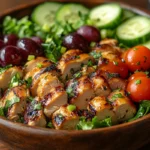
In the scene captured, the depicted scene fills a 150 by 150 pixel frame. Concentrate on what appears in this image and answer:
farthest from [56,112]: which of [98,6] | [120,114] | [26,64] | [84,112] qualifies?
[98,6]

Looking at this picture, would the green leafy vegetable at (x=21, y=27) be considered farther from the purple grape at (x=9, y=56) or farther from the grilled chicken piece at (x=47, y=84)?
the grilled chicken piece at (x=47, y=84)

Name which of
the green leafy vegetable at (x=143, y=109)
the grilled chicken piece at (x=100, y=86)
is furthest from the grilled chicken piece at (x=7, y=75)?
the green leafy vegetable at (x=143, y=109)

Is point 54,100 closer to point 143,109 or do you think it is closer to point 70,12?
point 143,109

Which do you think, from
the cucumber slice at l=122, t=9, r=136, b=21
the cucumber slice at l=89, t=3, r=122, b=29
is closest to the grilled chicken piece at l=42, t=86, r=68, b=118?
the cucumber slice at l=89, t=3, r=122, b=29

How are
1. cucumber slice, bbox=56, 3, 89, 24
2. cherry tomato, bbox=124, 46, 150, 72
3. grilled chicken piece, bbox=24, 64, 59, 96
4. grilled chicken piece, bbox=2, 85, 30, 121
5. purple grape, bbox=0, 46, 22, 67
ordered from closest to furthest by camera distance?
grilled chicken piece, bbox=2, 85, 30, 121 < grilled chicken piece, bbox=24, 64, 59, 96 < cherry tomato, bbox=124, 46, 150, 72 < purple grape, bbox=0, 46, 22, 67 < cucumber slice, bbox=56, 3, 89, 24

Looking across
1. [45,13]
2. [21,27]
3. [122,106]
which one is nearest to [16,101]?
[122,106]

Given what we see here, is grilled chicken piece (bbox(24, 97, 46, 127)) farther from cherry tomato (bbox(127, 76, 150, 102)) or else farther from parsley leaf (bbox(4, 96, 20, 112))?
cherry tomato (bbox(127, 76, 150, 102))
